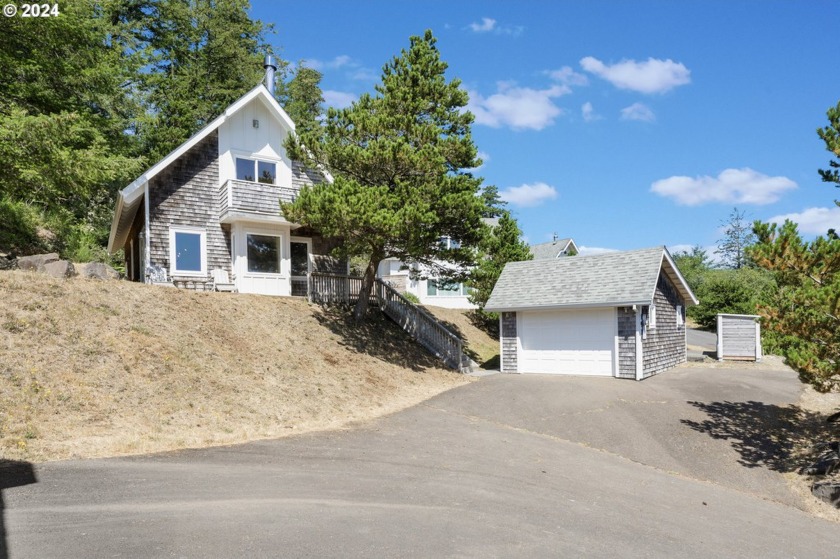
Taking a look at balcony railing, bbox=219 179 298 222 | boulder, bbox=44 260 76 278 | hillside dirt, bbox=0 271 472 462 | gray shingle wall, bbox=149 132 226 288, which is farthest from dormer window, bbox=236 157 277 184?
boulder, bbox=44 260 76 278

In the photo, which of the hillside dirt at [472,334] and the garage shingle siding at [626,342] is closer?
the garage shingle siding at [626,342]

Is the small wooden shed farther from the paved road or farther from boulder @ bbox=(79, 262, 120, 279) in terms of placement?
boulder @ bbox=(79, 262, 120, 279)

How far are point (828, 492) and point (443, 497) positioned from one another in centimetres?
732

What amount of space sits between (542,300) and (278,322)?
9602 millimetres

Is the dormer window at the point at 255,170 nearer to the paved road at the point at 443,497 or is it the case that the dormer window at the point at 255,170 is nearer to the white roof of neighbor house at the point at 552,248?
the paved road at the point at 443,497

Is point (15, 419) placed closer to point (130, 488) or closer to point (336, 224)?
point (130, 488)

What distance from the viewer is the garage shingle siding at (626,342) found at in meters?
17.8

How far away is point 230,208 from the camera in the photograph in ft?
64.5

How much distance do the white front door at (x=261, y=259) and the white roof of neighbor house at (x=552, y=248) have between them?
2537 cm

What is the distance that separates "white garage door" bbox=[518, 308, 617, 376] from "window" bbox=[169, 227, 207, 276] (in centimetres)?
1264

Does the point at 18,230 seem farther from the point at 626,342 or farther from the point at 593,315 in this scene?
the point at 626,342

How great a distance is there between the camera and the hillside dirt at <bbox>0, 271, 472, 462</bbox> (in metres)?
9.30

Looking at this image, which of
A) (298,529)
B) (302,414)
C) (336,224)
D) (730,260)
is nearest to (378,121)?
(336,224)

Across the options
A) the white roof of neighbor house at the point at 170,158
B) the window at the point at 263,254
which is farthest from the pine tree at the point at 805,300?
the white roof of neighbor house at the point at 170,158
